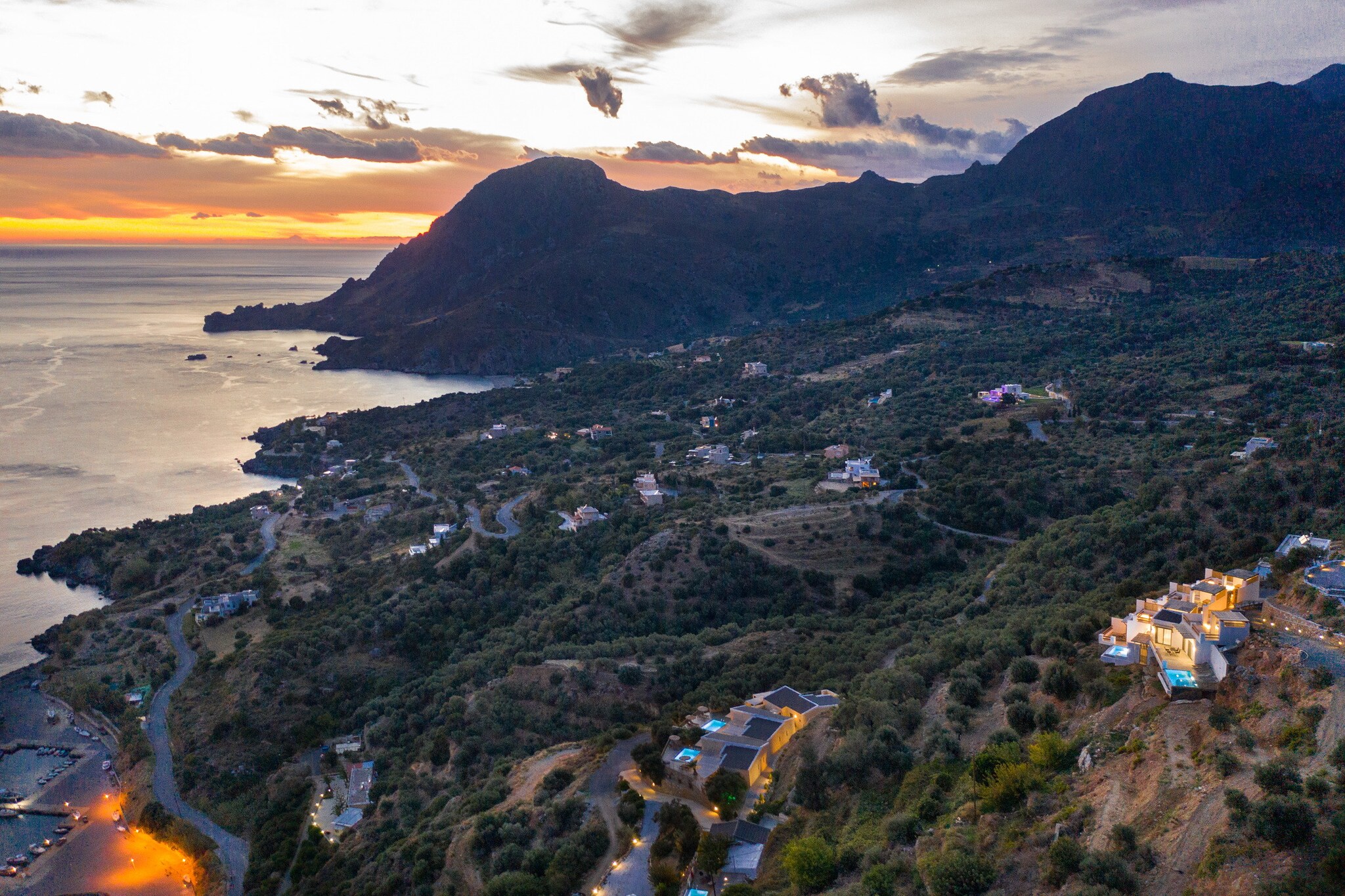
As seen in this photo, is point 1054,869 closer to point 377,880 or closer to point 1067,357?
point 377,880

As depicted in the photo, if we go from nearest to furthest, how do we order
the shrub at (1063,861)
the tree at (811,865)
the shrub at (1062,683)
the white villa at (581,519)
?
1. the shrub at (1063,861)
2. the tree at (811,865)
3. the shrub at (1062,683)
4. the white villa at (581,519)

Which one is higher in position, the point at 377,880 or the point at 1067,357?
the point at 1067,357

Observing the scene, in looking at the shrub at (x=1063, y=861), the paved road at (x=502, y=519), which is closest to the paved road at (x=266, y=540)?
the paved road at (x=502, y=519)

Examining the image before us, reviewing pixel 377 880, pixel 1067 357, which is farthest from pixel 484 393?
pixel 377 880

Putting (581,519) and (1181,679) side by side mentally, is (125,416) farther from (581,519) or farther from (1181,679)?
(1181,679)

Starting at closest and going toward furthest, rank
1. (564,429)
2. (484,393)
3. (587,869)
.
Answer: (587,869)
(564,429)
(484,393)

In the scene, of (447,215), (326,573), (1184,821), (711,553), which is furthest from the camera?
(447,215)

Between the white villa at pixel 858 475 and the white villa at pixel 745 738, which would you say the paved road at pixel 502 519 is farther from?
the white villa at pixel 745 738
